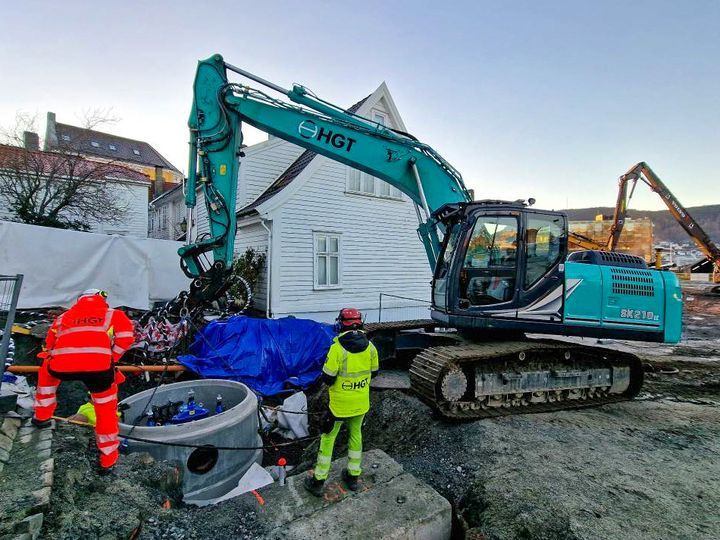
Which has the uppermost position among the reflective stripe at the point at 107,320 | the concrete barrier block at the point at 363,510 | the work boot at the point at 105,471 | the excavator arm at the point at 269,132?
A: the excavator arm at the point at 269,132

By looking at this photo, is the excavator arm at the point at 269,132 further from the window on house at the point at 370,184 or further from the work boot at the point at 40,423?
the window on house at the point at 370,184

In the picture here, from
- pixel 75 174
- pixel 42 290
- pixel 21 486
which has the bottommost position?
pixel 21 486

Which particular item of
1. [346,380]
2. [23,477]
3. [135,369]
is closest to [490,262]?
[346,380]

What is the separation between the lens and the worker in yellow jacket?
12.1ft

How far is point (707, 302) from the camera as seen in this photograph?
18906 mm

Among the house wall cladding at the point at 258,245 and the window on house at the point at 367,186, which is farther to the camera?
the window on house at the point at 367,186

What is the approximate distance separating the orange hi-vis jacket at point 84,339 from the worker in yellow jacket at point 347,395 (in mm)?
2174

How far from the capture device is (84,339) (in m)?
3.70

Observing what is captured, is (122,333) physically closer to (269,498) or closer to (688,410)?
(269,498)

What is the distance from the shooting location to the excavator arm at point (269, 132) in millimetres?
5984

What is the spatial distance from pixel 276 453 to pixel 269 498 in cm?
258

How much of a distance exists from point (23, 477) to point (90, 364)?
3.18 feet

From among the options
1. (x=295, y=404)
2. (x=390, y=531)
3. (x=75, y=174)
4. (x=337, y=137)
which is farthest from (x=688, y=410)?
(x=75, y=174)

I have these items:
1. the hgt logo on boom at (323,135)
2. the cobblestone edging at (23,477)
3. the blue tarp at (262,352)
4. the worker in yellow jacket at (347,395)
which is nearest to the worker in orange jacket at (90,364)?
the cobblestone edging at (23,477)
